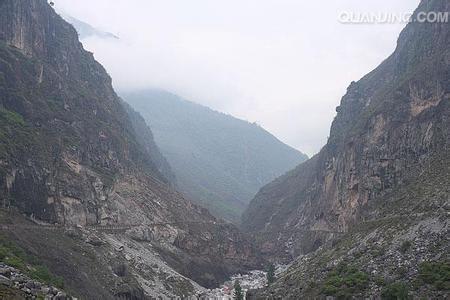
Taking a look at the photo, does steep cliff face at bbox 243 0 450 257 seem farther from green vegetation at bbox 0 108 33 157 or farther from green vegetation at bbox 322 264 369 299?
green vegetation at bbox 0 108 33 157

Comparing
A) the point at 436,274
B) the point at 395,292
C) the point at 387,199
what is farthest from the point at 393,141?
the point at 395,292

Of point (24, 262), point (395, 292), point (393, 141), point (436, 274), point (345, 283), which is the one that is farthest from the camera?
point (393, 141)

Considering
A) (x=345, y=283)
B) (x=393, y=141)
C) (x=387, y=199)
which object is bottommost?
(x=345, y=283)

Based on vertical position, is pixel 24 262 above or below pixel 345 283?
below

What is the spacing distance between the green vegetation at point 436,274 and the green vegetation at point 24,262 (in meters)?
40.1

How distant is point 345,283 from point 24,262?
37.1 meters

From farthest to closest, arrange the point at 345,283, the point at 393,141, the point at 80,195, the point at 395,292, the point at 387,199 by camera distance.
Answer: the point at 393,141
the point at 80,195
the point at 387,199
the point at 345,283
the point at 395,292

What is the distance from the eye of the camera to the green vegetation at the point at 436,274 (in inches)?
2146

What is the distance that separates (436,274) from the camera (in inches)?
2219

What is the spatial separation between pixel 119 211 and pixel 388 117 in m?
60.3

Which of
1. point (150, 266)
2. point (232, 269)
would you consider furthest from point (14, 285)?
point (232, 269)

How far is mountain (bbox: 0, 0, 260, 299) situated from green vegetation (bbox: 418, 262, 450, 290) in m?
40.2

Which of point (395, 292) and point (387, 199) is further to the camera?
point (387, 199)

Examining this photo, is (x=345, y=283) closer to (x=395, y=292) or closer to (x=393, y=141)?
(x=395, y=292)
